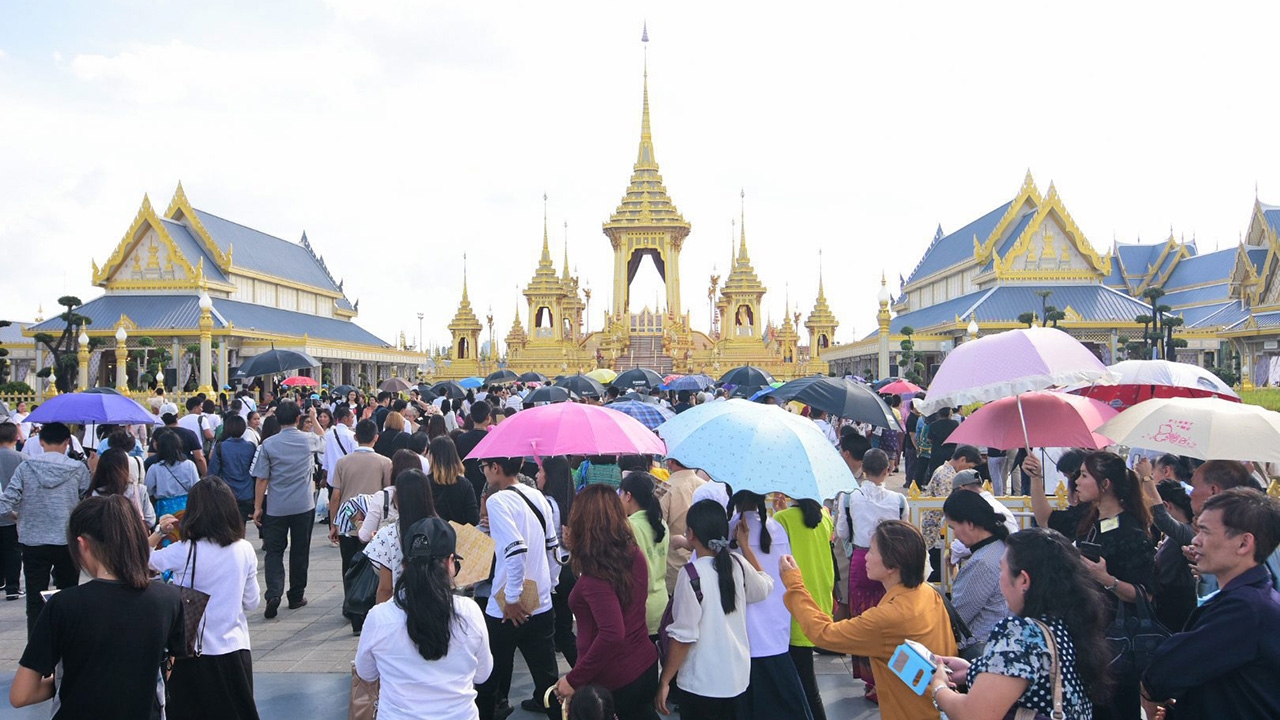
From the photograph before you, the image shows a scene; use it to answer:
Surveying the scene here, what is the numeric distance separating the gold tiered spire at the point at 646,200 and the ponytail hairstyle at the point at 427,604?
46842 mm

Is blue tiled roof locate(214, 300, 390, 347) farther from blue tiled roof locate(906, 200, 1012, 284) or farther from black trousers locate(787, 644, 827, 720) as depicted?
black trousers locate(787, 644, 827, 720)

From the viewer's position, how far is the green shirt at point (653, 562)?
4.76 meters

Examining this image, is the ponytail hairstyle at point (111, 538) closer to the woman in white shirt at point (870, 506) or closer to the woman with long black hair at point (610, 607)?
the woman with long black hair at point (610, 607)

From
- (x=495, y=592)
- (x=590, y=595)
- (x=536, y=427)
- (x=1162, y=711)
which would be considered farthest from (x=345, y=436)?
(x=1162, y=711)

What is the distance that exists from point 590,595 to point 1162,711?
241 centimetres

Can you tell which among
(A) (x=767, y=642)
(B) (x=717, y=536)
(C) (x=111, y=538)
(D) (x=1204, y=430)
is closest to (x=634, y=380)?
(D) (x=1204, y=430)

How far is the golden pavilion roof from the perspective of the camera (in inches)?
1965

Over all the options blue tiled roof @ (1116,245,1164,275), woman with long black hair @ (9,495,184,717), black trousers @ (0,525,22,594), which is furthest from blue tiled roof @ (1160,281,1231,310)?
woman with long black hair @ (9,495,184,717)

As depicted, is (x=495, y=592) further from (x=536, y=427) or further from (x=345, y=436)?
(x=345, y=436)

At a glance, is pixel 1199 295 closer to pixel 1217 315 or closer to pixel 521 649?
pixel 1217 315

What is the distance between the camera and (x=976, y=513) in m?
4.22

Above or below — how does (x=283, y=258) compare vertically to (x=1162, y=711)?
above

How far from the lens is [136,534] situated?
11.4ft

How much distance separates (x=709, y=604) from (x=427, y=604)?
130cm
